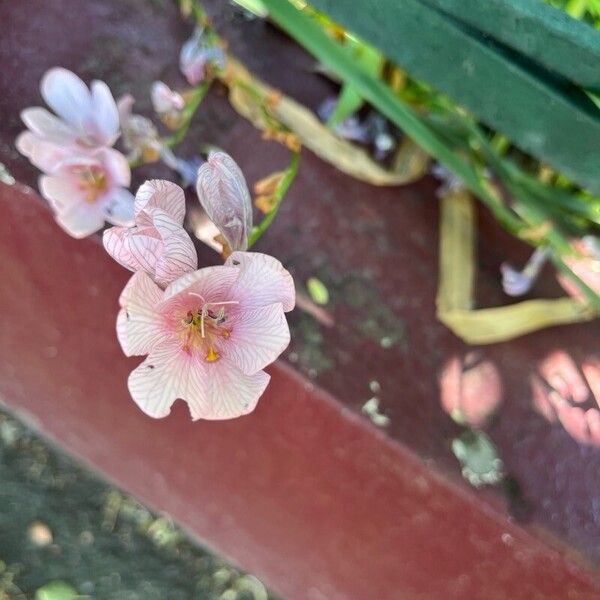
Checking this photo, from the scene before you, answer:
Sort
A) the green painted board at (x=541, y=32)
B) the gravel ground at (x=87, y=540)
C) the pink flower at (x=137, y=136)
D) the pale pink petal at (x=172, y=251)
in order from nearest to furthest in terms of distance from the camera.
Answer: the pale pink petal at (x=172, y=251) < the green painted board at (x=541, y=32) < the pink flower at (x=137, y=136) < the gravel ground at (x=87, y=540)

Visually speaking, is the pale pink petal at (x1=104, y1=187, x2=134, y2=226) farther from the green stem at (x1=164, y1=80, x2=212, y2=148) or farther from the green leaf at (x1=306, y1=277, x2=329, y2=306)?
the green leaf at (x1=306, y1=277, x2=329, y2=306)

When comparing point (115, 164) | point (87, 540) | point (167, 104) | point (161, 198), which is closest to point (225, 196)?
point (161, 198)

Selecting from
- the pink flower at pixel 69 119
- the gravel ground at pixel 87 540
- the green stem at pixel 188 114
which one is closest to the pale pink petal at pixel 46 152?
the pink flower at pixel 69 119

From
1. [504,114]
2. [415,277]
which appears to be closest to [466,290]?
[415,277]

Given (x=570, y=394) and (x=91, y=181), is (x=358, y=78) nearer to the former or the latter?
(x=91, y=181)

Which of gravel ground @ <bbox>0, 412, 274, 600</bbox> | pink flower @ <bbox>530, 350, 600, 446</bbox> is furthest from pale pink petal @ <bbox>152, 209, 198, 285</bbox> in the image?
gravel ground @ <bbox>0, 412, 274, 600</bbox>

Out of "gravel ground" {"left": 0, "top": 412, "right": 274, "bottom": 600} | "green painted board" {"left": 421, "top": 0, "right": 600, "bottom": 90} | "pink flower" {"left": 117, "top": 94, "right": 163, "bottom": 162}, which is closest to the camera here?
"green painted board" {"left": 421, "top": 0, "right": 600, "bottom": 90}

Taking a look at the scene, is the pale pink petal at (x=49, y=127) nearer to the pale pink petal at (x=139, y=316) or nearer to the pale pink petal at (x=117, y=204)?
the pale pink petal at (x=117, y=204)
